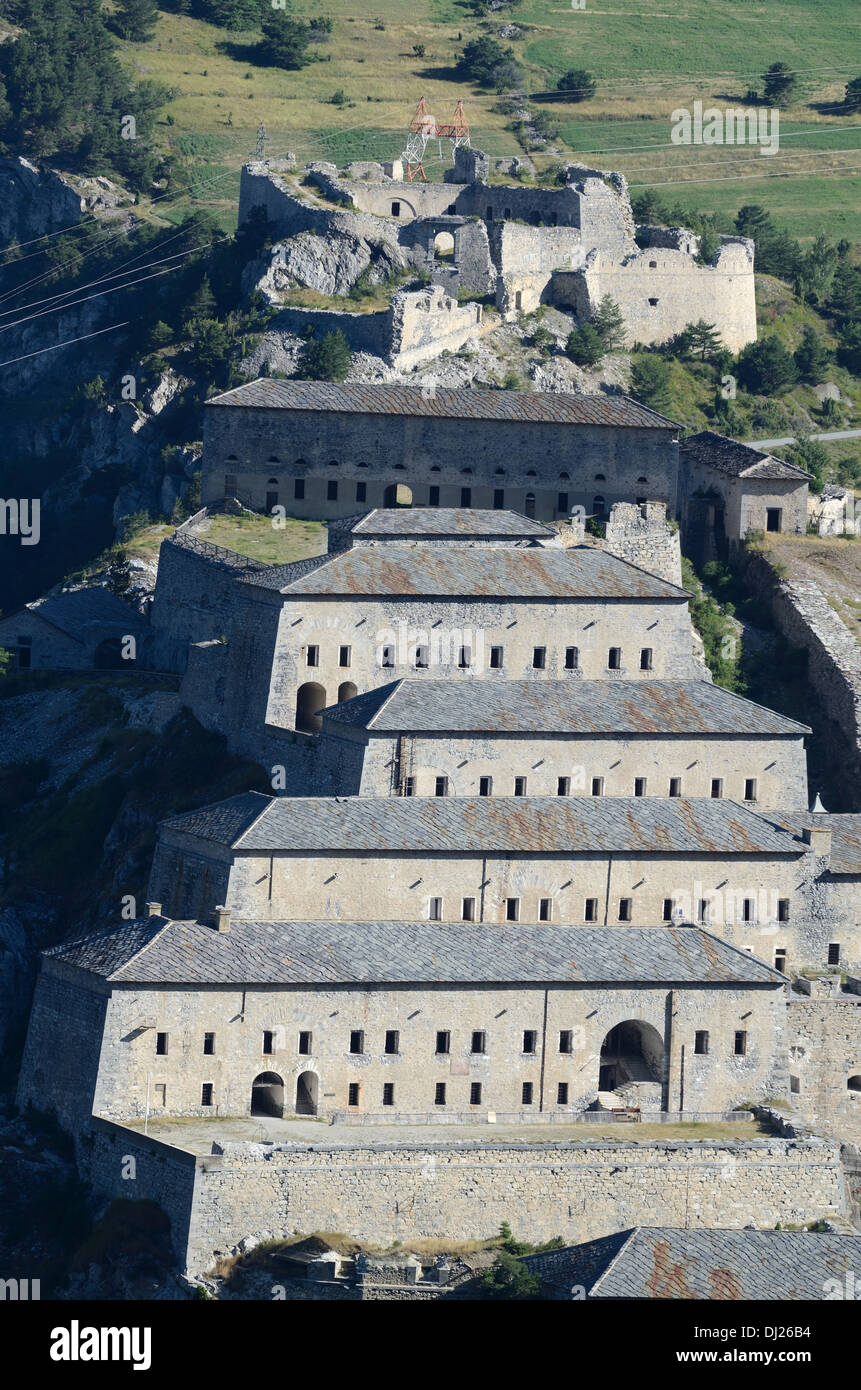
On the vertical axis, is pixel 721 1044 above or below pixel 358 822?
below

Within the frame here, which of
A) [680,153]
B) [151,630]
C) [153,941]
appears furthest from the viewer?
[680,153]

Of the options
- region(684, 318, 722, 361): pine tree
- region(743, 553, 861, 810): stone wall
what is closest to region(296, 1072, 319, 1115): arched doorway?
region(743, 553, 861, 810): stone wall

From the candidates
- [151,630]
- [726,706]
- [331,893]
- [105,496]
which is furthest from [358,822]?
[105,496]

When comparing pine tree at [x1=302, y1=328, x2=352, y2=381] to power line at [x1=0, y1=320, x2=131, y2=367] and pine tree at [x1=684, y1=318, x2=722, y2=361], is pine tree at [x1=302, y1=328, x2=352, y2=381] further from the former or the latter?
pine tree at [x1=684, y1=318, x2=722, y2=361]

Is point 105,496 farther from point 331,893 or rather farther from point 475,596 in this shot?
point 331,893

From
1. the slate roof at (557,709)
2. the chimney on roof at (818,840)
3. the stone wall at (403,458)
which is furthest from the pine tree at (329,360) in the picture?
the chimney on roof at (818,840)

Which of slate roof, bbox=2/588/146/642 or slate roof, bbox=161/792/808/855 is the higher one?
slate roof, bbox=161/792/808/855

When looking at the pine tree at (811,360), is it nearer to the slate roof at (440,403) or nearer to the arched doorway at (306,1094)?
the slate roof at (440,403)
